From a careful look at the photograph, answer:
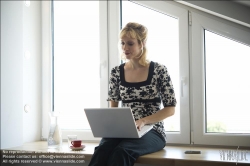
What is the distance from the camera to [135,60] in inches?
93.0

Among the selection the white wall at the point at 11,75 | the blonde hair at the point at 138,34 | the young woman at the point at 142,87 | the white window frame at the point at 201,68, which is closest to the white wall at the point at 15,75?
the white wall at the point at 11,75

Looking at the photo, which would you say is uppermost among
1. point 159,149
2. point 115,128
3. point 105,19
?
point 105,19

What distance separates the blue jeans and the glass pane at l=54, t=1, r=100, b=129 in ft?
2.55

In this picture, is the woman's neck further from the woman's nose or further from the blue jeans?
the blue jeans

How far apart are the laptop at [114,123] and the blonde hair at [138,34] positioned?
499mm

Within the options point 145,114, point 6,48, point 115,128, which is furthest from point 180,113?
point 6,48

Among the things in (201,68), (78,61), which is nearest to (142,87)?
(201,68)

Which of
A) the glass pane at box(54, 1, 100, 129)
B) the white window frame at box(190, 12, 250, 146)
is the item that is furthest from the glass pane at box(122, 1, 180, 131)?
the glass pane at box(54, 1, 100, 129)

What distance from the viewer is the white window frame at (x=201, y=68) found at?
2379 millimetres

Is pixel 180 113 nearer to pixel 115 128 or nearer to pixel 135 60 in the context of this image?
pixel 135 60

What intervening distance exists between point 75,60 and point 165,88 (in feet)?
3.08

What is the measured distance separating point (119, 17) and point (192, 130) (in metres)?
1.00

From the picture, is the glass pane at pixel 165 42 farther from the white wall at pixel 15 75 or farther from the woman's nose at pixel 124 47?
the white wall at pixel 15 75

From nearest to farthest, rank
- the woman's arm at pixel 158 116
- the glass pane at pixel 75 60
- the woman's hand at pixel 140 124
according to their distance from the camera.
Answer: the woman's hand at pixel 140 124 → the woman's arm at pixel 158 116 → the glass pane at pixel 75 60
